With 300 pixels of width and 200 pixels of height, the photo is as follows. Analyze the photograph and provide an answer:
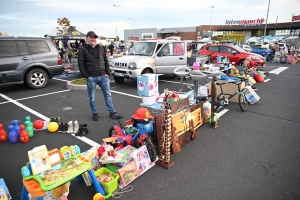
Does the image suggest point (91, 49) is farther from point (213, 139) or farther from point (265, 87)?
point (265, 87)

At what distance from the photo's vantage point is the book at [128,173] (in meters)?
2.82

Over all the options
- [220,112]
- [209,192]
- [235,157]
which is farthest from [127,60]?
[209,192]

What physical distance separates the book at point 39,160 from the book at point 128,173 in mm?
978

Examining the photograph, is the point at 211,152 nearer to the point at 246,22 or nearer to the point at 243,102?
the point at 243,102

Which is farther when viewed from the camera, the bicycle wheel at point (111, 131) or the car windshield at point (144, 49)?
the car windshield at point (144, 49)

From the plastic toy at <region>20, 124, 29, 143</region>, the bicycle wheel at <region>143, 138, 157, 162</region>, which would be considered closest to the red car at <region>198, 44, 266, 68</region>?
the bicycle wheel at <region>143, 138, 157, 162</region>

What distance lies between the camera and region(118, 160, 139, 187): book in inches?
111

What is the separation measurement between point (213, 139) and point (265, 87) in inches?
246

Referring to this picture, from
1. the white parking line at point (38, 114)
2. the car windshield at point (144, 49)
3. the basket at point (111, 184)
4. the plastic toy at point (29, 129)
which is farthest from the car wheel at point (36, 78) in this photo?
the basket at point (111, 184)

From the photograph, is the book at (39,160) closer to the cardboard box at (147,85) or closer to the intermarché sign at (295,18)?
the cardboard box at (147,85)

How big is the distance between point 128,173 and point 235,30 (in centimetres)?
6464

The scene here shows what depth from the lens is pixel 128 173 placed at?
2.91 m

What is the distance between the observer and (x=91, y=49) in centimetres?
476

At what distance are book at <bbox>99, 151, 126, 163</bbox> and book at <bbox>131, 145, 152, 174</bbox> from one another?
161mm
